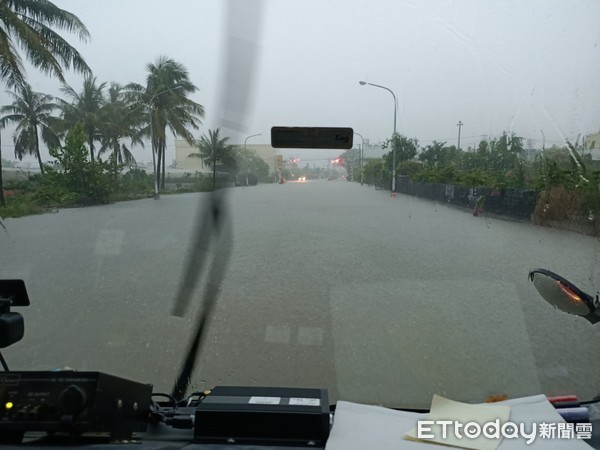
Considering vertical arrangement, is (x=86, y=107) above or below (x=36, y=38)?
below

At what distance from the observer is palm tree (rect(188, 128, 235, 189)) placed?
291cm

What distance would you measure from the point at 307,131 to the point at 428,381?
1.54 metres

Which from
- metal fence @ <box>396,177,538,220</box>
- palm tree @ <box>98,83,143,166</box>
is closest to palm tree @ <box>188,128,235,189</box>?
palm tree @ <box>98,83,143,166</box>

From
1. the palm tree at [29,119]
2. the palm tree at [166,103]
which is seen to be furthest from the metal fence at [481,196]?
the palm tree at [29,119]

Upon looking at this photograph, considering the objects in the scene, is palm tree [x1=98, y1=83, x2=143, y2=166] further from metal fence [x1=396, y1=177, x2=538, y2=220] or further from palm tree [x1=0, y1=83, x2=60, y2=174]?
metal fence [x1=396, y1=177, x2=538, y2=220]

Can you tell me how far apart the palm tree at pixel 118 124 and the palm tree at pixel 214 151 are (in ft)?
1.20

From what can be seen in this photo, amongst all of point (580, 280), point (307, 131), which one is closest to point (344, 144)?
point (307, 131)

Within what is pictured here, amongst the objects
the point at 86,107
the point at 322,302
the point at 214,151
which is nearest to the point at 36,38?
the point at 86,107

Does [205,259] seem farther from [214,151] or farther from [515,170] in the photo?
[515,170]

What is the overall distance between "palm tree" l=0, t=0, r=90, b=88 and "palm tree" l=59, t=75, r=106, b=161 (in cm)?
8

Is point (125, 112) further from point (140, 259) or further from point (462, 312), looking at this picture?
point (462, 312)

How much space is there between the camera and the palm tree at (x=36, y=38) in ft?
8.11

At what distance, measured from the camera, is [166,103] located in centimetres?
293

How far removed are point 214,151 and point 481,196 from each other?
5.62 feet
